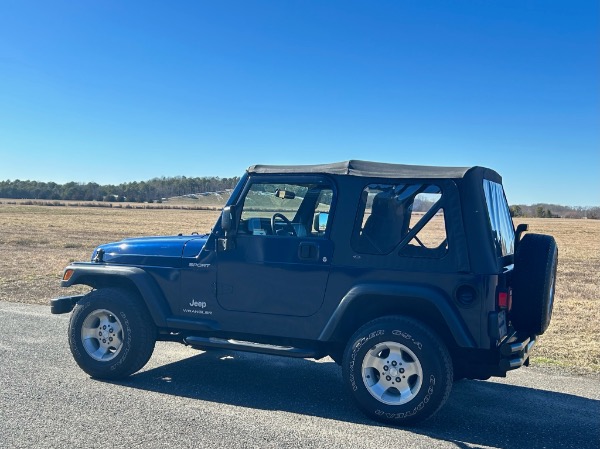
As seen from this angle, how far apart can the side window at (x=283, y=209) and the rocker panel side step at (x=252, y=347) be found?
3.27 ft

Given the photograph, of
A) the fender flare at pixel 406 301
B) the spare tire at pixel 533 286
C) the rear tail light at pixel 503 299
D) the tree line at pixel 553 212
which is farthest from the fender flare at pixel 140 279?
the tree line at pixel 553 212

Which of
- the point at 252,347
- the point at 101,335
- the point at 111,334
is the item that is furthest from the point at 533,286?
the point at 101,335

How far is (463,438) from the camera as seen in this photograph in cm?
442

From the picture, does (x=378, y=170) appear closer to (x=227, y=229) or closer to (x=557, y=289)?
(x=227, y=229)

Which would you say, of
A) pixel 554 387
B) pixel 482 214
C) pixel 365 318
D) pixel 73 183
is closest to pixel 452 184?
pixel 482 214

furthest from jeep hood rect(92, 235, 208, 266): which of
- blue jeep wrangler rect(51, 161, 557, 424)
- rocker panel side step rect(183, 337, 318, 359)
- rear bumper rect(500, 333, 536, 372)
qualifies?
rear bumper rect(500, 333, 536, 372)

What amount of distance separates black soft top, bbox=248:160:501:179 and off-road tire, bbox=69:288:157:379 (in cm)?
178

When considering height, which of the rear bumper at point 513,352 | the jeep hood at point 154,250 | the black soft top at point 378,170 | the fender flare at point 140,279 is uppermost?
the black soft top at point 378,170

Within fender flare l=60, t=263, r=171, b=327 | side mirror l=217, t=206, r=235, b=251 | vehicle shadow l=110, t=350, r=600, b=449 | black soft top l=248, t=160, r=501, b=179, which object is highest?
black soft top l=248, t=160, r=501, b=179

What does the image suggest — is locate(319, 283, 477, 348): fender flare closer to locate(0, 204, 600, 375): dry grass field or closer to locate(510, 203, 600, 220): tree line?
locate(0, 204, 600, 375): dry grass field

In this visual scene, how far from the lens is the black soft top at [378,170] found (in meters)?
4.87

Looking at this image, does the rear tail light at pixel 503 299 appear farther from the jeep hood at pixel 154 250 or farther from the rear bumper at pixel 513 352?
the jeep hood at pixel 154 250

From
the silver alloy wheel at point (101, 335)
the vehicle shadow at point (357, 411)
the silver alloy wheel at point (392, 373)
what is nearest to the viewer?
the vehicle shadow at point (357, 411)

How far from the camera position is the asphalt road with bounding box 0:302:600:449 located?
167 inches
